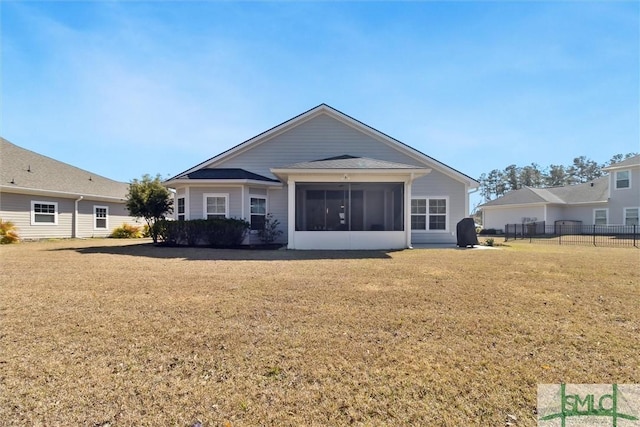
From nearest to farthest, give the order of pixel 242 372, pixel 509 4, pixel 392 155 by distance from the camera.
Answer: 1. pixel 242 372
2. pixel 509 4
3. pixel 392 155

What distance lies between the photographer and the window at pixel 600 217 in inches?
1063

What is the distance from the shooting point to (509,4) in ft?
28.9

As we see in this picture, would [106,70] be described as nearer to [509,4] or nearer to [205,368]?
[205,368]

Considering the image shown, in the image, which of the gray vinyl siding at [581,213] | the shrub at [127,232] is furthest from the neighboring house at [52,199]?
the gray vinyl siding at [581,213]

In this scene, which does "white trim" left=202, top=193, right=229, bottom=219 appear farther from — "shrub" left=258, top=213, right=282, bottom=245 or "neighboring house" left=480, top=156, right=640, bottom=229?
"neighboring house" left=480, top=156, right=640, bottom=229

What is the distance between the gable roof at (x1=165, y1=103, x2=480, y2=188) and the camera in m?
15.7

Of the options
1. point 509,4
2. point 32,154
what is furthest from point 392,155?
point 32,154

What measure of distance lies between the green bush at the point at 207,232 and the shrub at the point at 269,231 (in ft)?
3.77

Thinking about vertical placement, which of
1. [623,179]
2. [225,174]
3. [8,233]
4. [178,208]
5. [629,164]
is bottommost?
[8,233]

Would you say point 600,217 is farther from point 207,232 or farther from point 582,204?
point 207,232

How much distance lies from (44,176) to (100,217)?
373 cm

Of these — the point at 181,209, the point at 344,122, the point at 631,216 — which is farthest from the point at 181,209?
the point at 631,216

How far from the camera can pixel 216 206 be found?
14.2 m

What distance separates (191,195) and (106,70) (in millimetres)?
5525
